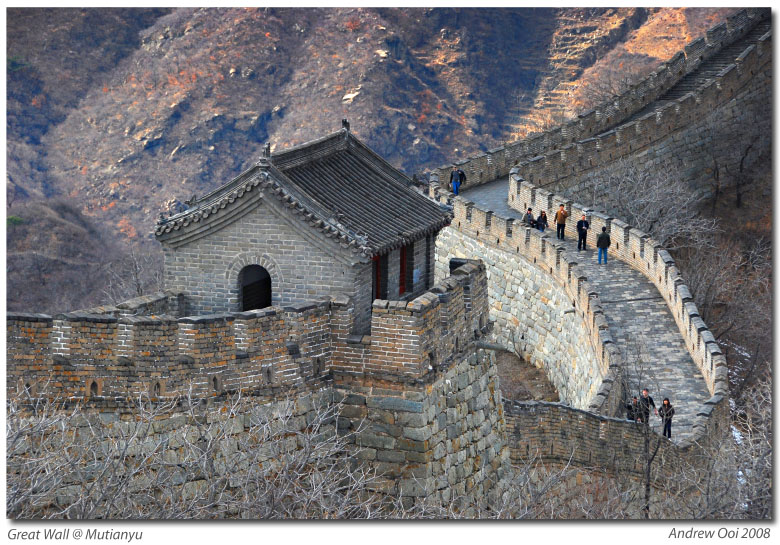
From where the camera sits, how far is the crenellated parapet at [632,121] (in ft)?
168

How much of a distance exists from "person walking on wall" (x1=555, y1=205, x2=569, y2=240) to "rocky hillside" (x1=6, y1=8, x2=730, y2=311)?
4.63 metres

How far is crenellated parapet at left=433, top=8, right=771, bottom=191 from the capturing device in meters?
51.3

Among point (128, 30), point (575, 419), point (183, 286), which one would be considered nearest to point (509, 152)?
point (128, 30)

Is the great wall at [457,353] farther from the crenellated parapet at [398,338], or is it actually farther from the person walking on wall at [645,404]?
the person walking on wall at [645,404]

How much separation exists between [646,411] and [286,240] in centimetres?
1113

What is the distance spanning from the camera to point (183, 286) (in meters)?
23.1

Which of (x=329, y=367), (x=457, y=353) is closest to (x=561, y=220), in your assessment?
(x=457, y=353)

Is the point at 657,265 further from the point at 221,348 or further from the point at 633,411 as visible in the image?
the point at 221,348

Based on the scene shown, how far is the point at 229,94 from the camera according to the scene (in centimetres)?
4938

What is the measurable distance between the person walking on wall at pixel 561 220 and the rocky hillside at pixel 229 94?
4625 millimetres

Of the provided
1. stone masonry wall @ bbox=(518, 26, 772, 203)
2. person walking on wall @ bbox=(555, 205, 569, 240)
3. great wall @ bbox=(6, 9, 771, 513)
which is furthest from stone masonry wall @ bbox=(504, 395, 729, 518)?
stone masonry wall @ bbox=(518, 26, 772, 203)

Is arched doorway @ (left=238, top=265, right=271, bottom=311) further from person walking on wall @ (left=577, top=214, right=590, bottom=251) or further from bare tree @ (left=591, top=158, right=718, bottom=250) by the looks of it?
bare tree @ (left=591, top=158, right=718, bottom=250)

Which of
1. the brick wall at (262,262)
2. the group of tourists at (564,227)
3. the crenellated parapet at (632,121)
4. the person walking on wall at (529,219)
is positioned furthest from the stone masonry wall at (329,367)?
the crenellated parapet at (632,121)

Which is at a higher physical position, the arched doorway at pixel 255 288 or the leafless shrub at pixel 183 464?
the arched doorway at pixel 255 288
